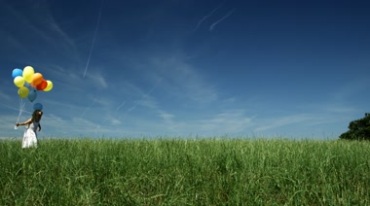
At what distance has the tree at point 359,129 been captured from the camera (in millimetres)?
24844

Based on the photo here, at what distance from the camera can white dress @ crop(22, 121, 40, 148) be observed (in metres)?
12.4

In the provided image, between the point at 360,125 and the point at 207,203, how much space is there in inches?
866

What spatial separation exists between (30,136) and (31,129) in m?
0.23

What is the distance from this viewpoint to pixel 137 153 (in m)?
9.04

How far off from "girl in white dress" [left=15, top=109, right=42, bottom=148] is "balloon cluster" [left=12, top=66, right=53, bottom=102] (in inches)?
21.3

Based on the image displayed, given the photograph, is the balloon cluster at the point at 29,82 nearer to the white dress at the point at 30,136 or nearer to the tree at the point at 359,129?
the white dress at the point at 30,136

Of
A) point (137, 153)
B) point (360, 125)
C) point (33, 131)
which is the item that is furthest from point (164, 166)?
point (360, 125)

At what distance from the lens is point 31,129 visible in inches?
498

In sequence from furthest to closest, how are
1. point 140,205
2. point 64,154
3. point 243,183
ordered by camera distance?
point 64,154
point 243,183
point 140,205

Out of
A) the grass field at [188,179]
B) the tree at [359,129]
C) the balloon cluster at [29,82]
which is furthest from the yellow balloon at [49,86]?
the tree at [359,129]

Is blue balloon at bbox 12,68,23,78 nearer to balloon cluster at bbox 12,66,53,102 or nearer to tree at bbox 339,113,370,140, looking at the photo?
balloon cluster at bbox 12,66,53,102

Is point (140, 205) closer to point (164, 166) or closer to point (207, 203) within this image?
point (207, 203)

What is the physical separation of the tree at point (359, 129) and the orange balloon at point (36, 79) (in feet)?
64.0

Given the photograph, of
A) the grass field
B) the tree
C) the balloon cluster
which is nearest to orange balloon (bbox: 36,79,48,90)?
the balloon cluster
